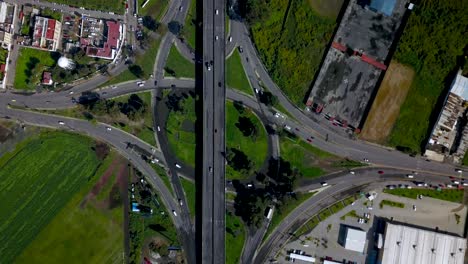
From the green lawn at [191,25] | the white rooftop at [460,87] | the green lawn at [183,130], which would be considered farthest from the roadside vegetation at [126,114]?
the white rooftop at [460,87]

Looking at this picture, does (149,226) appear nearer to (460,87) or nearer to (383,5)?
(383,5)

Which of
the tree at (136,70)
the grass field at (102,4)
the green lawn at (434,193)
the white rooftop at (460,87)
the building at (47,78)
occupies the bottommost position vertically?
the green lawn at (434,193)

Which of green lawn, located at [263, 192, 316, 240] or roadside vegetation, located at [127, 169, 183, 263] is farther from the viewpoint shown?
roadside vegetation, located at [127, 169, 183, 263]

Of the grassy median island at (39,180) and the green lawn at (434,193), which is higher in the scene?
the green lawn at (434,193)

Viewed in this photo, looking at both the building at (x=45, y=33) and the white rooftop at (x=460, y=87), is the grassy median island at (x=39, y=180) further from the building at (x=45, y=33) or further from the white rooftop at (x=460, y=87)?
the white rooftop at (x=460, y=87)

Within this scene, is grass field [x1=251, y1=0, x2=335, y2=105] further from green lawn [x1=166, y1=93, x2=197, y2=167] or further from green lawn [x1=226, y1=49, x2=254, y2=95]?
green lawn [x1=166, y1=93, x2=197, y2=167]

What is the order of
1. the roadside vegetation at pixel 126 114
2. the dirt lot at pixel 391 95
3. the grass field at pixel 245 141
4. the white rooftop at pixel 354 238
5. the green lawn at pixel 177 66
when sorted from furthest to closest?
the green lawn at pixel 177 66 → the roadside vegetation at pixel 126 114 → the grass field at pixel 245 141 → the dirt lot at pixel 391 95 → the white rooftop at pixel 354 238

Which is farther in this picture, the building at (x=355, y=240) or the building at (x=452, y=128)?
the building at (x=355, y=240)

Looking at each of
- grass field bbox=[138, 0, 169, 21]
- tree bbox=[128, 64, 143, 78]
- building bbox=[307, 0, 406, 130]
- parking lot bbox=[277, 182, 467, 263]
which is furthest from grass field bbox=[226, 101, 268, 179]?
grass field bbox=[138, 0, 169, 21]
